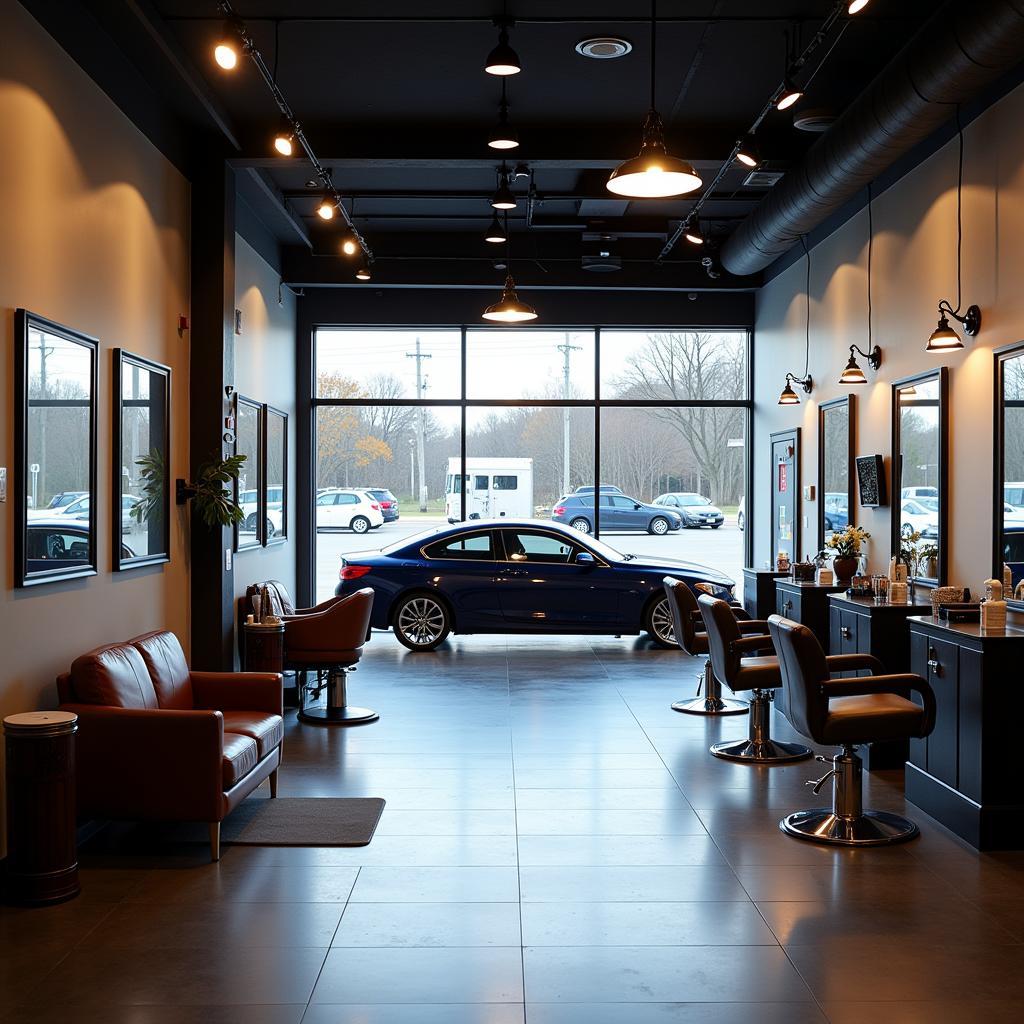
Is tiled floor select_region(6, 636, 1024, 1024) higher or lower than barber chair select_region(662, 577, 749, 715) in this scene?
lower

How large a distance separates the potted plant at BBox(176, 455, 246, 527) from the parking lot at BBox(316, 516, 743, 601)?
5.41 meters

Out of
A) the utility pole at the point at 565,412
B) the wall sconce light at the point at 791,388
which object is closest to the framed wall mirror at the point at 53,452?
the wall sconce light at the point at 791,388

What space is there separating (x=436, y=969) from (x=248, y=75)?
5790 mm

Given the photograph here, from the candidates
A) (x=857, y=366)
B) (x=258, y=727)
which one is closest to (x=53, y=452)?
(x=258, y=727)

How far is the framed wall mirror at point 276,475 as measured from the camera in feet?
35.8

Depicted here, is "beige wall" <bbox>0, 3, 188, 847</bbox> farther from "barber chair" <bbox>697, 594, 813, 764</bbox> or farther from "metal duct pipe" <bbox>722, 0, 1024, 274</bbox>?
"metal duct pipe" <bbox>722, 0, 1024, 274</bbox>

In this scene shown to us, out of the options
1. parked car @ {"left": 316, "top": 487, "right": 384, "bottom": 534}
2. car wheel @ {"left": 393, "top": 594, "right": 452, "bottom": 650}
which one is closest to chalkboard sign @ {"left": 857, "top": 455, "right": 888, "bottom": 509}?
car wheel @ {"left": 393, "top": 594, "right": 452, "bottom": 650}

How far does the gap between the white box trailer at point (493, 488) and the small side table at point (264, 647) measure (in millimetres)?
5788

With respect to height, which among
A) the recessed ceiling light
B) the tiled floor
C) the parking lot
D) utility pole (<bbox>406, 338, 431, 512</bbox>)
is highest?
the recessed ceiling light

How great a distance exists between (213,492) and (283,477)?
178 inches

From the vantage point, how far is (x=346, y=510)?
13.1m

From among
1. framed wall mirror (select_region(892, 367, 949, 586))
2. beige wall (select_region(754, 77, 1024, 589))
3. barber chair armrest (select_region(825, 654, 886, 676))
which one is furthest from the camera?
framed wall mirror (select_region(892, 367, 949, 586))

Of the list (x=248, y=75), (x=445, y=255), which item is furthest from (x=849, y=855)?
(x=445, y=255)

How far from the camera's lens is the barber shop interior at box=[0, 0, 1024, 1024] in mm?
4012
